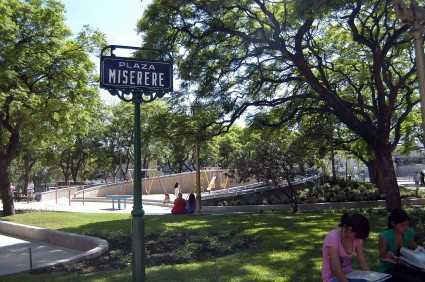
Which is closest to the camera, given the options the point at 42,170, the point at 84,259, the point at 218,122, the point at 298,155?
the point at 84,259

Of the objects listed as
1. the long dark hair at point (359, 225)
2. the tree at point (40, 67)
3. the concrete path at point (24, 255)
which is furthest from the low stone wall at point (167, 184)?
the long dark hair at point (359, 225)

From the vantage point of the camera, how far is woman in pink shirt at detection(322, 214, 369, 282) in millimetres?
4930

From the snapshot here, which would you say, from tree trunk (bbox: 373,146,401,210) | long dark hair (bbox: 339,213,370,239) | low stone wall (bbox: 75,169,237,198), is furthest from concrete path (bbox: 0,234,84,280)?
low stone wall (bbox: 75,169,237,198)

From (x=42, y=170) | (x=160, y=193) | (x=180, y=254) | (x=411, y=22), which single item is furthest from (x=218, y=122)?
(x=42, y=170)

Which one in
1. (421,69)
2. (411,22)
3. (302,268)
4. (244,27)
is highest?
(244,27)

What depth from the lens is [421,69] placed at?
233 inches

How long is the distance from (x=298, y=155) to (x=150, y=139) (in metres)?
6.97

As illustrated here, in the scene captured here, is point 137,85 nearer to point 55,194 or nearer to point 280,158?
point 280,158

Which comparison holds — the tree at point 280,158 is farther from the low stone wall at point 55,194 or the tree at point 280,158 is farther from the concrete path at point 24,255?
the low stone wall at point 55,194

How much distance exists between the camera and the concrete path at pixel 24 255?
10375 mm

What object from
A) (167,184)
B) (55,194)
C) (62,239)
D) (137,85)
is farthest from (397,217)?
(55,194)

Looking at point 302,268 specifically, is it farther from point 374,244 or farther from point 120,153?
point 120,153

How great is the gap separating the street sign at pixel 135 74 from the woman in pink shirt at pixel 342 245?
2552mm

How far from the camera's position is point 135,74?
5.88 m
